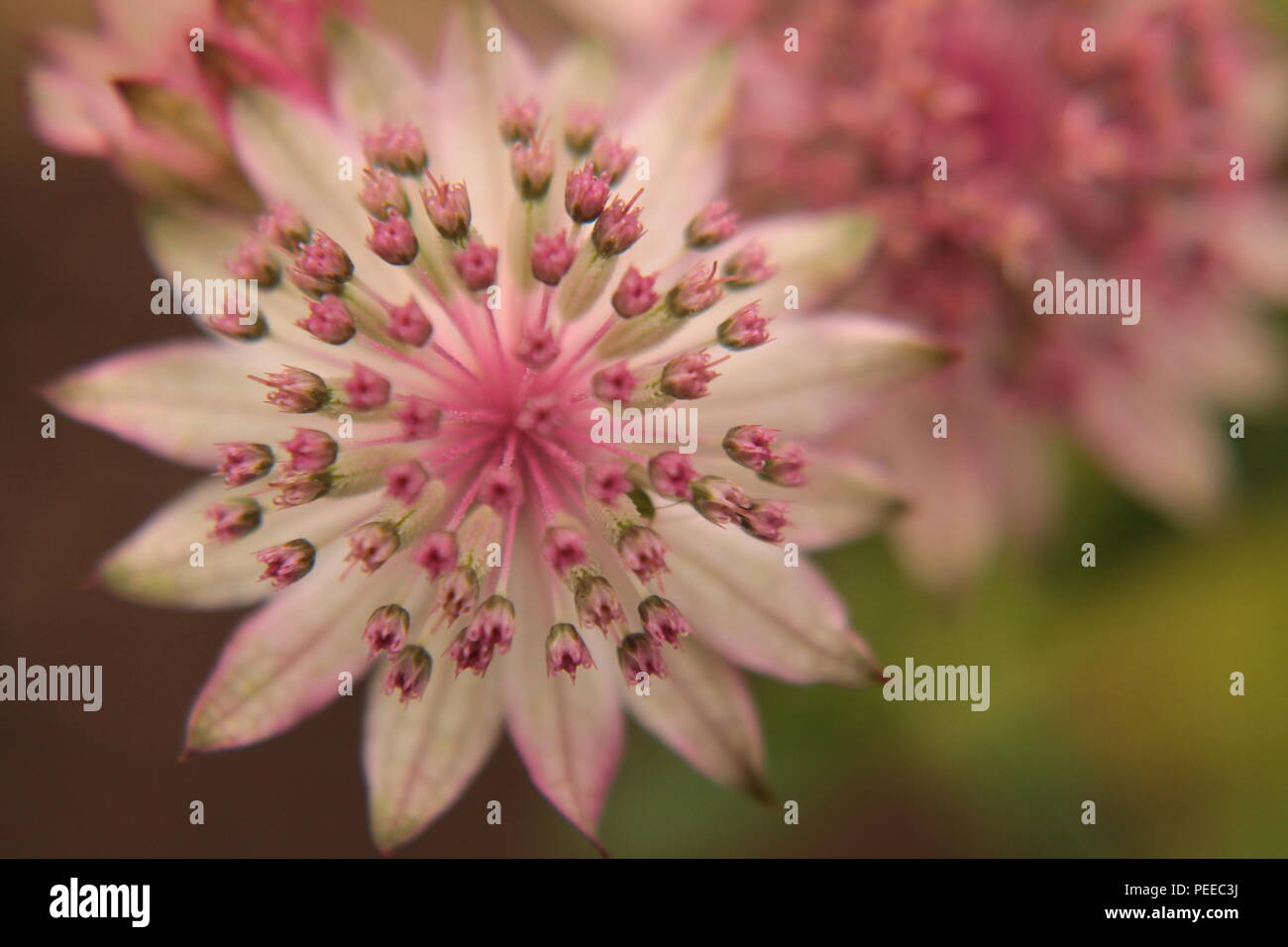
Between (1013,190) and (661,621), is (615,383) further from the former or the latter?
(1013,190)

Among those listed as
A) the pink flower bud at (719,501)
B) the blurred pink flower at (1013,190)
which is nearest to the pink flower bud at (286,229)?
the pink flower bud at (719,501)

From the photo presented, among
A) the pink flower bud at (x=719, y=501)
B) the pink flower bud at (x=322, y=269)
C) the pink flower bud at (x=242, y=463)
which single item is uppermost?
the pink flower bud at (x=322, y=269)

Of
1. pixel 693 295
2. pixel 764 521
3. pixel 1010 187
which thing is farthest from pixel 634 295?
pixel 1010 187

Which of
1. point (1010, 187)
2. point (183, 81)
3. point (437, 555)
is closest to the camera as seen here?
point (437, 555)

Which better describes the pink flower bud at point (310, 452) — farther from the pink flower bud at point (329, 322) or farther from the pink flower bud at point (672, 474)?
the pink flower bud at point (672, 474)

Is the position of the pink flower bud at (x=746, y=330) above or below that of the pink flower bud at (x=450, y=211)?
below

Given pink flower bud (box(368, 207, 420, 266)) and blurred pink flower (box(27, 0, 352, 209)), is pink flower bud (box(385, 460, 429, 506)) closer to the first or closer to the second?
pink flower bud (box(368, 207, 420, 266))

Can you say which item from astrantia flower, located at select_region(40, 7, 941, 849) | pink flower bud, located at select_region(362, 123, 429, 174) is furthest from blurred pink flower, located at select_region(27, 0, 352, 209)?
pink flower bud, located at select_region(362, 123, 429, 174)
